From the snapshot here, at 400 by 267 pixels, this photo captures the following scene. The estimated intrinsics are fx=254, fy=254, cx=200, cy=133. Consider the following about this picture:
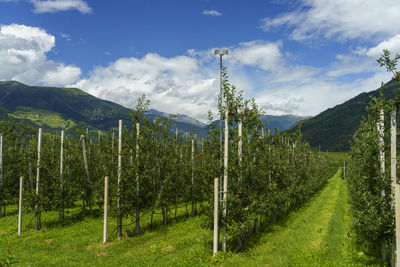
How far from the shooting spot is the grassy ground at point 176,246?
13.5 m

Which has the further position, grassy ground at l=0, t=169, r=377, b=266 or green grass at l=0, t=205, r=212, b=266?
green grass at l=0, t=205, r=212, b=266

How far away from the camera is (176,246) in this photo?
16.1 meters

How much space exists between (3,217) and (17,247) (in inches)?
503

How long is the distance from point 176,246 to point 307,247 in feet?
26.3

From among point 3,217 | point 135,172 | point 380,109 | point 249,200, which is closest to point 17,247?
point 135,172

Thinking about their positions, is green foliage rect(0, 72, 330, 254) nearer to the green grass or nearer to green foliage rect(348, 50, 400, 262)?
the green grass

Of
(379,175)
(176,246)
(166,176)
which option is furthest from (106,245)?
(379,175)

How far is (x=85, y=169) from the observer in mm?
26062

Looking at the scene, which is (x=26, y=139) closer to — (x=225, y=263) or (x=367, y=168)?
(x=225, y=263)

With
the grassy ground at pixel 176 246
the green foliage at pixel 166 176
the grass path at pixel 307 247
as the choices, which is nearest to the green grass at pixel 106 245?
the grassy ground at pixel 176 246

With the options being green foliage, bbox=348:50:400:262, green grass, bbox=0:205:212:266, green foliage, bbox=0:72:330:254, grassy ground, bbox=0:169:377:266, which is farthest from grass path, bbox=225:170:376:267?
green grass, bbox=0:205:212:266

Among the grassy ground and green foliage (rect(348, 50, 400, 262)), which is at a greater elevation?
green foliage (rect(348, 50, 400, 262))

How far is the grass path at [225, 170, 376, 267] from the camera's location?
518 inches

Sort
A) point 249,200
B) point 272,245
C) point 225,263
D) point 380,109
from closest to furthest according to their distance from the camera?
point 380,109, point 225,263, point 249,200, point 272,245
